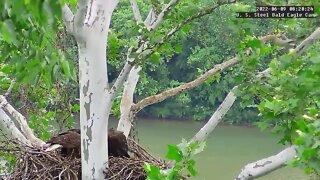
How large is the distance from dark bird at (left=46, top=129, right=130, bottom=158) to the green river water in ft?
19.9

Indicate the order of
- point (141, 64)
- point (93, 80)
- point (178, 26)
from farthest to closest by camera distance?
point (141, 64) < point (178, 26) < point (93, 80)

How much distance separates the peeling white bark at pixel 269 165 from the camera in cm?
203

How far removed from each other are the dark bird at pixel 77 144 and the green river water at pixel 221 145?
6076mm

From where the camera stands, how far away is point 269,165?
6.83ft

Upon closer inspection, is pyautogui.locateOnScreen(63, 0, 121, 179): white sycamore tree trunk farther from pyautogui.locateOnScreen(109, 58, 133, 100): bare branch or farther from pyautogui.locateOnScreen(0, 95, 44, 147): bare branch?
pyautogui.locateOnScreen(0, 95, 44, 147): bare branch

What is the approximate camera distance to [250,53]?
100 inches

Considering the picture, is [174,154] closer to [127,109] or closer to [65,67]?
[65,67]

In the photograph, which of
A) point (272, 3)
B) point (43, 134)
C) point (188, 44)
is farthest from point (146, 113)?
point (272, 3)

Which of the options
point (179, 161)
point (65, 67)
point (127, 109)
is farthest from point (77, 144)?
point (65, 67)

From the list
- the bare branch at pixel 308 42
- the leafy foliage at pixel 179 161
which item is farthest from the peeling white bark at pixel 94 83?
the bare branch at pixel 308 42

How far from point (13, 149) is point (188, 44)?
13.0 m

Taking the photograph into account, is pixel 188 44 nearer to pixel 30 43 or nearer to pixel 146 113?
pixel 146 113

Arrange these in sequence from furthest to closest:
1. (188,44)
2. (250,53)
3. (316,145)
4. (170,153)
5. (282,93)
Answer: (188,44) < (250,53) < (282,93) < (170,153) < (316,145)

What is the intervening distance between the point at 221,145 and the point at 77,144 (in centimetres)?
1130
